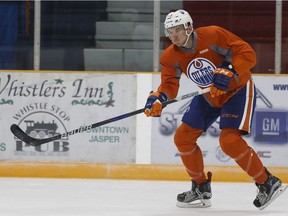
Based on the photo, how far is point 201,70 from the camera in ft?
14.5

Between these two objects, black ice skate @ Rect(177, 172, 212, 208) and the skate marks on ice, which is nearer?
the skate marks on ice

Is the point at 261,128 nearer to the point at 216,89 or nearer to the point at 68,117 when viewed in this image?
the point at 68,117

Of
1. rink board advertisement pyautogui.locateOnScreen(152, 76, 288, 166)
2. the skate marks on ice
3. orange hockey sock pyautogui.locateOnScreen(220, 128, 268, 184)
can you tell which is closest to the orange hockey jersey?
orange hockey sock pyautogui.locateOnScreen(220, 128, 268, 184)

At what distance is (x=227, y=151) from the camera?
14.3ft

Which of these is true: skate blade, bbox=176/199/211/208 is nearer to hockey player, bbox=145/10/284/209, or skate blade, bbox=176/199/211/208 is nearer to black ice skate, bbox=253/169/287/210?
hockey player, bbox=145/10/284/209

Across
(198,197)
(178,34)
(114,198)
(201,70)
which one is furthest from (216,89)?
(114,198)

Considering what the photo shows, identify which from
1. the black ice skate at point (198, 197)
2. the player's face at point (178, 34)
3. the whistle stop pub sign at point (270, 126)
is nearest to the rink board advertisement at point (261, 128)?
the whistle stop pub sign at point (270, 126)

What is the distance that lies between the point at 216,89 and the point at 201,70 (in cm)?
25

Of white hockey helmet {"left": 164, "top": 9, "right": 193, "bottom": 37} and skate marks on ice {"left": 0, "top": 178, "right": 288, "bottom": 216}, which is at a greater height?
white hockey helmet {"left": 164, "top": 9, "right": 193, "bottom": 37}

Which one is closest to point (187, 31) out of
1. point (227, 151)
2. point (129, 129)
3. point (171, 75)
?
point (171, 75)

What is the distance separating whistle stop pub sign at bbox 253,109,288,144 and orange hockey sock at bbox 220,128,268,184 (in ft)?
5.80

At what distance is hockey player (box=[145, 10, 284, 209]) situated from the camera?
431 cm

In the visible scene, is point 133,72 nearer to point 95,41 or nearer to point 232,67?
point 95,41

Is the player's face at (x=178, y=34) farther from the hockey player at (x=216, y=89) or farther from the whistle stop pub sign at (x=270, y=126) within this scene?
the whistle stop pub sign at (x=270, y=126)
